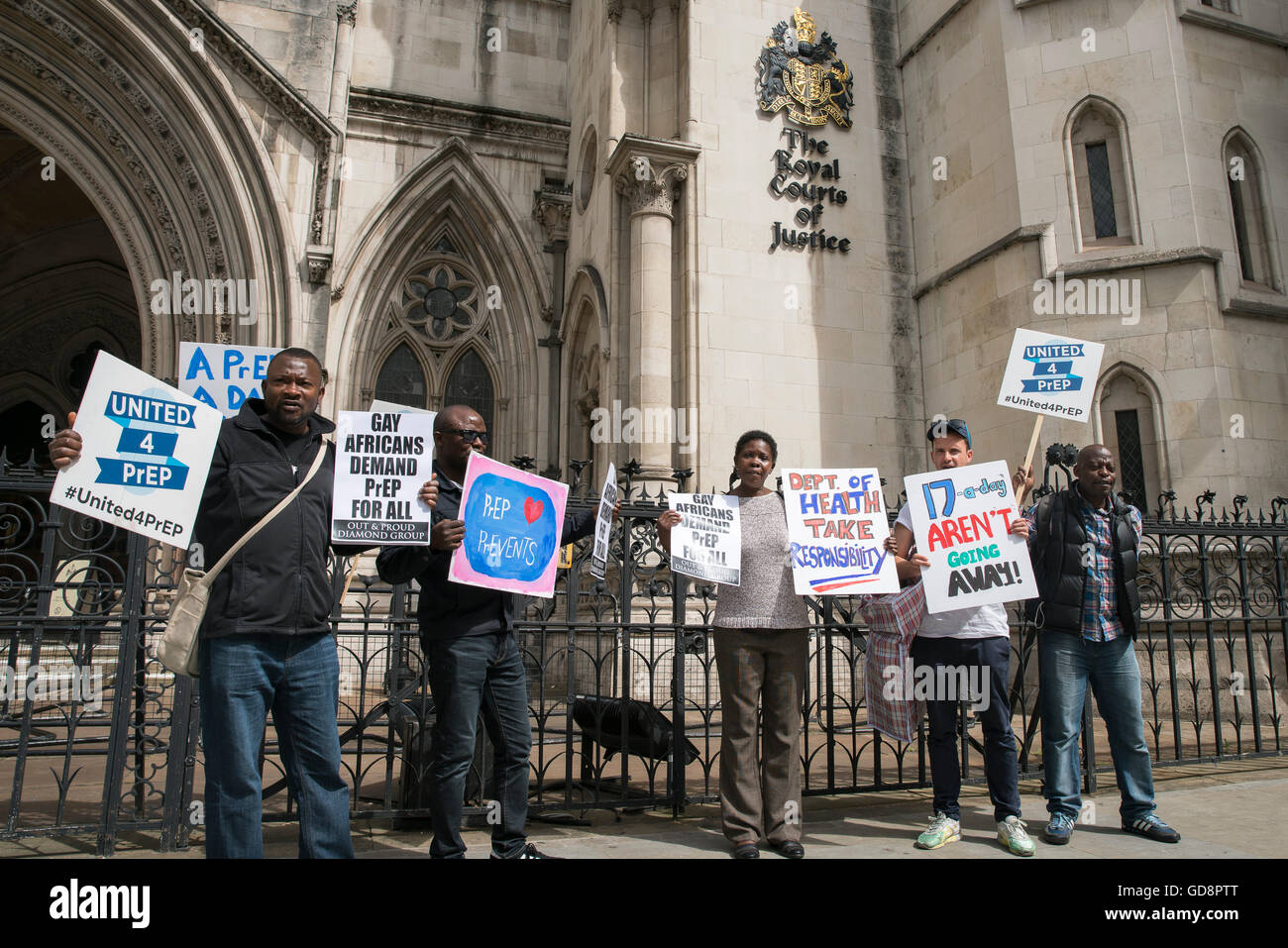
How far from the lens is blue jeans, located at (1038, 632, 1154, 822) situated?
193 inches

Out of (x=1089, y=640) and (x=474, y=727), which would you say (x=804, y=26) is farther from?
(x=474, y=727)

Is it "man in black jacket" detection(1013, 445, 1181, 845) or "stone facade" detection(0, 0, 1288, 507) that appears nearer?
"man in black jacket" detection(1013, 445, 1181, 845)

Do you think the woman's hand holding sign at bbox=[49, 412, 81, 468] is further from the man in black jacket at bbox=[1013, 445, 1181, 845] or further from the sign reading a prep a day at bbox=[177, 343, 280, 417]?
the man in black jacket at bbox=[1013, 445, 1181, 845]

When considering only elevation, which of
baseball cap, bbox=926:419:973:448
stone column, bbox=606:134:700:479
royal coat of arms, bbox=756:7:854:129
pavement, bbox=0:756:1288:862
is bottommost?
pavement, bbox=0:756:1288:862

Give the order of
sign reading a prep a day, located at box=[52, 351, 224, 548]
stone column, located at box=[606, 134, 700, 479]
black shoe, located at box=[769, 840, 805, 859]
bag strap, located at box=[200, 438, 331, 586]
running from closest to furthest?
bag strap, located at box=[200, 438, 331, 586] < sign reading a prep a day, located at box=[52, 351, 224, 548] < black shoe, located at box=[769, 840, 805, 859] < stone column, located at box=[606, 134, 700, 479]

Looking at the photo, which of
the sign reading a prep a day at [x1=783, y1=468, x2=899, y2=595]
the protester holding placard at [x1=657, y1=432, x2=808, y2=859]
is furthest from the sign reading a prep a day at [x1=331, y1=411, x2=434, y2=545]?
the sign reading a prep a day at [x1=783, y1=468, x2=899, y2=595]

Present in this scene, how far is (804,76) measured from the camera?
12.5 meters

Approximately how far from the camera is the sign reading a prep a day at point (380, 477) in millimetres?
3654

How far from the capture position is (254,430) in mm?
3467

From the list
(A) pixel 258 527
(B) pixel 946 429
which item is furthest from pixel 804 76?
(A) pixel 258 527

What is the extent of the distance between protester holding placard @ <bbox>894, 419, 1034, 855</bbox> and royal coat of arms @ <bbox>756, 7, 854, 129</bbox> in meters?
9.22

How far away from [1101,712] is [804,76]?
10433mm

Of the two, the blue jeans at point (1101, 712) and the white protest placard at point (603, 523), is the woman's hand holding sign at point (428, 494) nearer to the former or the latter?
the white protest placard at point (603, 523)

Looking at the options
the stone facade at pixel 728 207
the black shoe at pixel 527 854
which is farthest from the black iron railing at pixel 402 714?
the stone facade at pixel 728 207
